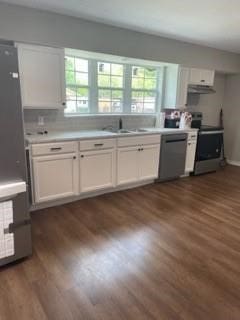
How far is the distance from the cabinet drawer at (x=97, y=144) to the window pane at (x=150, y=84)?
170 centimetres

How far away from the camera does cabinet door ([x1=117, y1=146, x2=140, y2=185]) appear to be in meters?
3.38

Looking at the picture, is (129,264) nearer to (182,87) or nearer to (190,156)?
(190,156)

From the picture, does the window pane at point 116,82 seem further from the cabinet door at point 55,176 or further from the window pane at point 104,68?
the cabinet door at point 55,176

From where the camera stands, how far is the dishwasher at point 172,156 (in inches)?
151

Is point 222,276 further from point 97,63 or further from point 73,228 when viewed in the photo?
point 97,63

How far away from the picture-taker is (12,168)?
1776mm

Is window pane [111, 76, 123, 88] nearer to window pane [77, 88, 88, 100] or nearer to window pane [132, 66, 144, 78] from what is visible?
window pane [132, 66, 144, 78]

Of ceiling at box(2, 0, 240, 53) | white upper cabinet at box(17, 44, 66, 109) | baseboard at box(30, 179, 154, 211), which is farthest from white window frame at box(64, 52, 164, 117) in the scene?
baseboard at box(30, 179, 154, 211)

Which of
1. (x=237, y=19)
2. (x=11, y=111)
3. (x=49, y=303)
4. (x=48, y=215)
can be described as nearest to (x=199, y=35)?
(x=237, y=19)

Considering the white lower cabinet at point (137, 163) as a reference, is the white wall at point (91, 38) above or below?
above

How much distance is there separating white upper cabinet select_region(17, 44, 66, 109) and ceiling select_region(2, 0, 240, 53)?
487 mm

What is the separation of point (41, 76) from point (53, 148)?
2.99 feet

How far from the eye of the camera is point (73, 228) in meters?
2.51

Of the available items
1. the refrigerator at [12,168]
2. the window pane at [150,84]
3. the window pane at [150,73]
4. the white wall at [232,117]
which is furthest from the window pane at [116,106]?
the white wall at [232,117]
